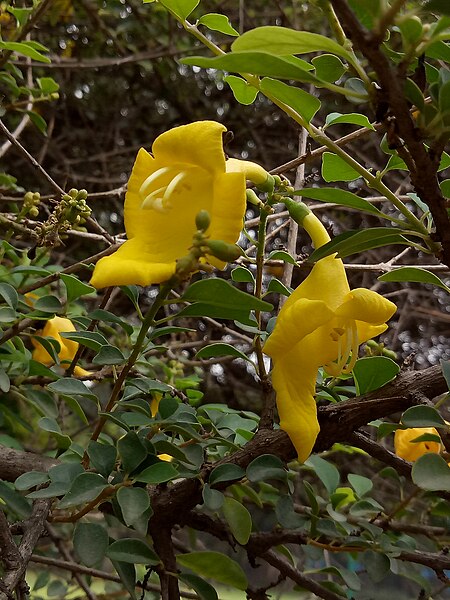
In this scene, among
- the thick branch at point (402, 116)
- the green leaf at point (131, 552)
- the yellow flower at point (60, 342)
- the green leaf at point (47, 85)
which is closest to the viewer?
the thick branch at point (402, 116)

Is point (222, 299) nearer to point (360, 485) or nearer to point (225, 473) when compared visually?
point (225, 473)

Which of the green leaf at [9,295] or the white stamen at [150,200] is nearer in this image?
the white stamen at [150,200]

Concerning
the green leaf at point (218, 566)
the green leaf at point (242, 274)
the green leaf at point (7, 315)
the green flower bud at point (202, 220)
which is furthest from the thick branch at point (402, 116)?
the green leaf at point (7, 315)

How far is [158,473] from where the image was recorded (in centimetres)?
58

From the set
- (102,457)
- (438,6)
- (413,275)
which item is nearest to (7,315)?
(102,457)

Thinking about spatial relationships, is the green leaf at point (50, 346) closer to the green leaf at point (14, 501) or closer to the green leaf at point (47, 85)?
the green leaf at point (14, 501)

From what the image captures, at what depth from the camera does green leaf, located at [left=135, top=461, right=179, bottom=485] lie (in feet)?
1.87

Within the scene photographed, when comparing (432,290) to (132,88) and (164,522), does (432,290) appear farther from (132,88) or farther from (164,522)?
(164,522)

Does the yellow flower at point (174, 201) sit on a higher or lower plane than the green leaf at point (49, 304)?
higher

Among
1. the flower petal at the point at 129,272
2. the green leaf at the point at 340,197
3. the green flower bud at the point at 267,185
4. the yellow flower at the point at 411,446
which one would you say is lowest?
the yellow flower at the point at 411,446

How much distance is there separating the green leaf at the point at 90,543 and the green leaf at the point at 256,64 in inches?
15.4

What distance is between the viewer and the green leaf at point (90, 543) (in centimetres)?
56

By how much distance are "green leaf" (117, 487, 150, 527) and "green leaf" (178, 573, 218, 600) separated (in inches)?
4.1

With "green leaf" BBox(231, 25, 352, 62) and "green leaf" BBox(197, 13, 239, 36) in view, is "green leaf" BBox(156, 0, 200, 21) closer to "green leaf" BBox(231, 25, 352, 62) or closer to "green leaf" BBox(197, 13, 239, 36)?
"green leaf" BBox(197, 13, 239, 36)
